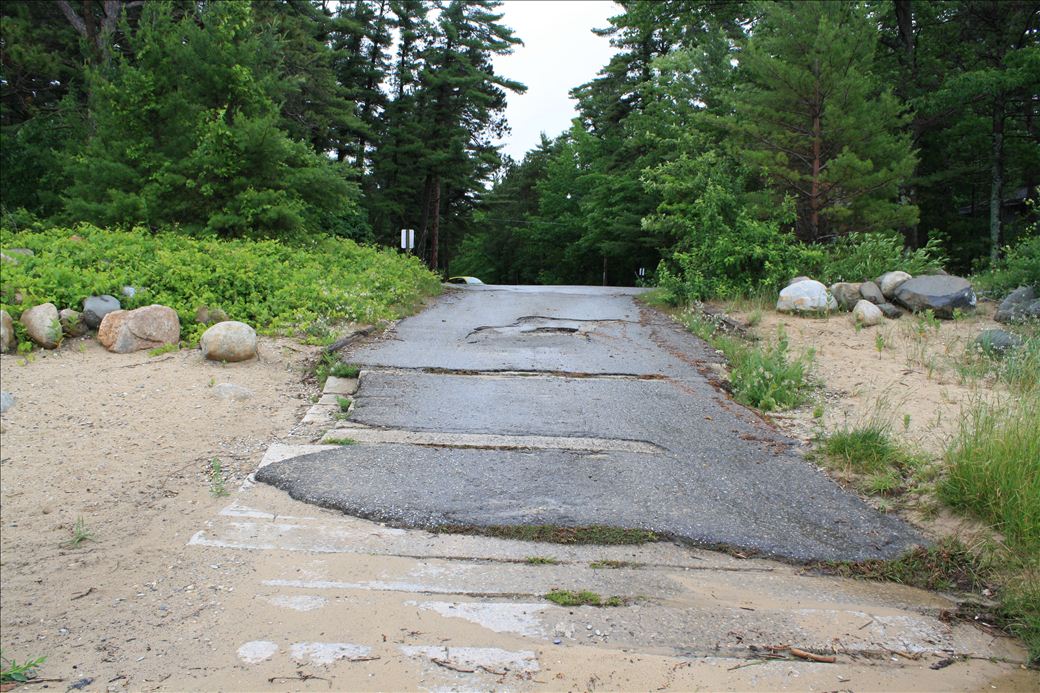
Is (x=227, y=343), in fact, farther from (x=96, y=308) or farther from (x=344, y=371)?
(x=96, y=308)

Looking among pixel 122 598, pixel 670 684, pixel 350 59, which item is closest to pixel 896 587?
pixel 670 684

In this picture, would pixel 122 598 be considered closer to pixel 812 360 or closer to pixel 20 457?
pixel 20 457

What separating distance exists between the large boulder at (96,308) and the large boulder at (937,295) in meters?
9.42

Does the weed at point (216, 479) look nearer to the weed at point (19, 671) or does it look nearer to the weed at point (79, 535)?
the weed at point (79, 535)

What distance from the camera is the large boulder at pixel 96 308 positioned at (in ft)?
23.8

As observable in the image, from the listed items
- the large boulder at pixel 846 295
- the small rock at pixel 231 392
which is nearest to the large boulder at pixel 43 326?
the small rock at pixel 231 392

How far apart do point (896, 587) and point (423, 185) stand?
107 ft

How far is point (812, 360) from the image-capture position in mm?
7133

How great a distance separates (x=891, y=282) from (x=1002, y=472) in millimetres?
6516

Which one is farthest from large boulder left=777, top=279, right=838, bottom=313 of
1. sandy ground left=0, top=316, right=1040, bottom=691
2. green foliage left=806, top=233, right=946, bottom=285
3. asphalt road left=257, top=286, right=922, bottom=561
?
sandy ground left=0, top=316, right=1040, bottom=691

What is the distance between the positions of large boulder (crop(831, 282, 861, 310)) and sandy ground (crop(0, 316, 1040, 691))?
702 centimetres

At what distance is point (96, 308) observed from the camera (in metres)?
7.34

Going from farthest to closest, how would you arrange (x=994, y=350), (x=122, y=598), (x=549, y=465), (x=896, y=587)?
(x=994, y=350), (x=549, y=465), (x=896, y=587), (x=122, y=598)

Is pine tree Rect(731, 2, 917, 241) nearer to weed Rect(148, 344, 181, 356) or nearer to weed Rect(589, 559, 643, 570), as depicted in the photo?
weed Rect(148, 344, 181, 356)
